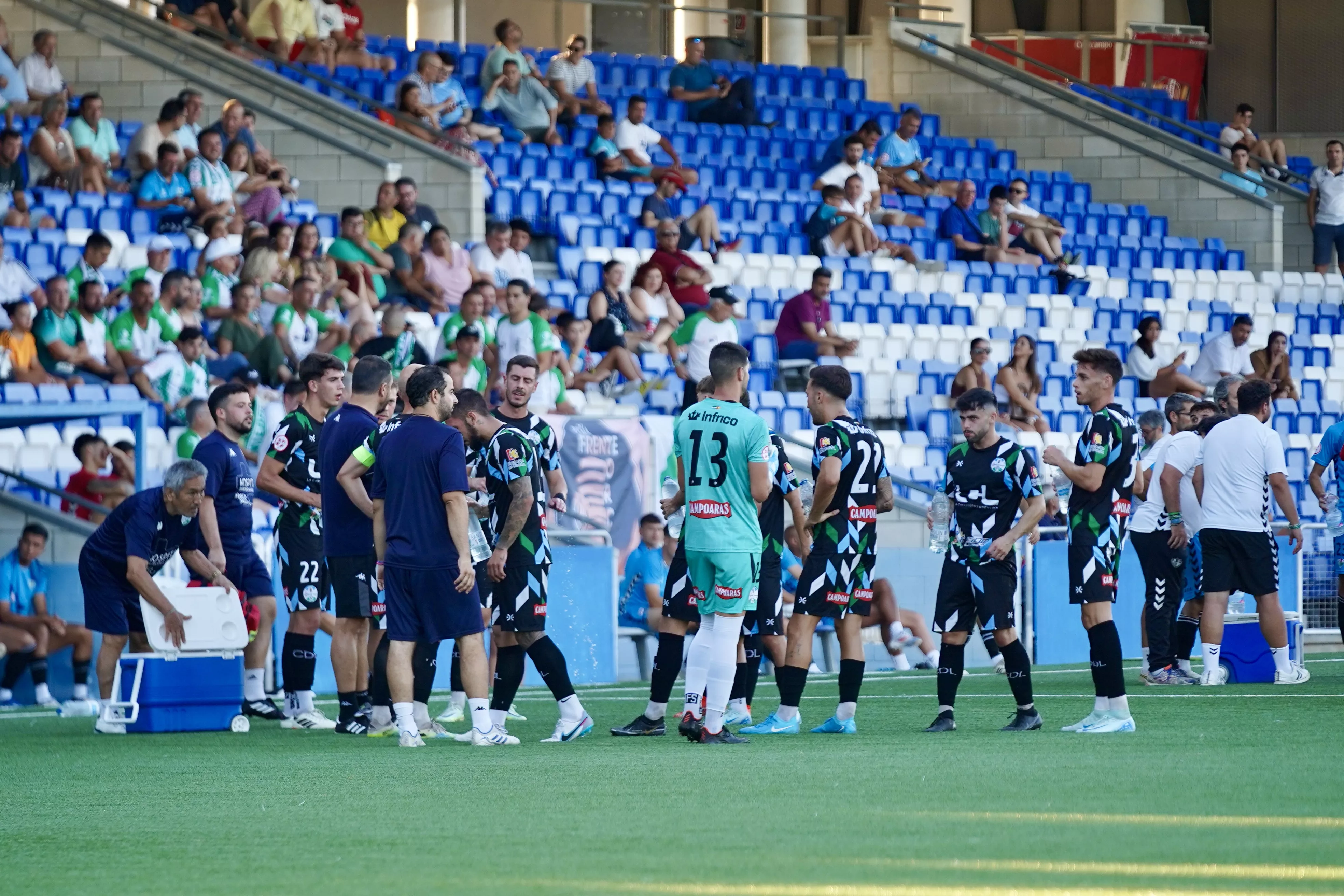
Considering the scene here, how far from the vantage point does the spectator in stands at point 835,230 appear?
22781mm

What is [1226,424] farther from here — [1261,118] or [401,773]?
[1261,118]

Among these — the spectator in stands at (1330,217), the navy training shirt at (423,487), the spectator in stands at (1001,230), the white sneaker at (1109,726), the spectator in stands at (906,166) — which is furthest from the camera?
the spectator in stands at (1330,217)

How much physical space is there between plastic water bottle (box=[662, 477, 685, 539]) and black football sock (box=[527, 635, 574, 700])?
0.82m

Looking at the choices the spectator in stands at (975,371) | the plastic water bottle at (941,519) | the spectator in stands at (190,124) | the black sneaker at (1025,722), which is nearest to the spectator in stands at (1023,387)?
the spectator in stands at (975,371)

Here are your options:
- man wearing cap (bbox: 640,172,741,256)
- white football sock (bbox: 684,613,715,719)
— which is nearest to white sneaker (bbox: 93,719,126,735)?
white football sock (bbox: 684,613,715,719)

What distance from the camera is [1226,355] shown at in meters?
22.2

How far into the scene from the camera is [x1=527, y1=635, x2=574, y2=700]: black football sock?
970 centimetres

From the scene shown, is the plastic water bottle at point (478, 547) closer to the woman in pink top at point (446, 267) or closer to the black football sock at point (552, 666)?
the black football sock at point (552, 666)

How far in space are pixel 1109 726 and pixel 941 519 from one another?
1.38m

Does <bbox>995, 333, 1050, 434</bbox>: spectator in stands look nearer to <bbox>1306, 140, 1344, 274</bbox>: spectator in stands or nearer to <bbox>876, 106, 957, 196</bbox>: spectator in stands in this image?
<bbox>876, 106, 957, 196</bbox>: spectator in stands

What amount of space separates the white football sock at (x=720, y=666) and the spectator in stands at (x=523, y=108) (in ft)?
46.8

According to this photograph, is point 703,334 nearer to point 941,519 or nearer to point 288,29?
point 288,29

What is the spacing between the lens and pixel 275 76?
21.1m

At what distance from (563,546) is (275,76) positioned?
802 cm
